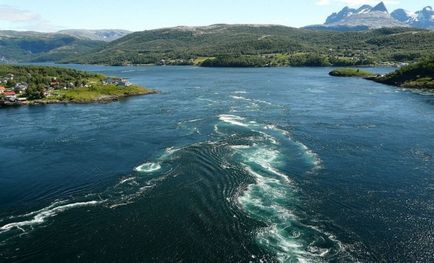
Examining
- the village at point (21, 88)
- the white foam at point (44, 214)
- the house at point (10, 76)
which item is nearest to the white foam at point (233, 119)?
the white foam at point (44, 214)

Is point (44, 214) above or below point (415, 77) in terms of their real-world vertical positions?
below

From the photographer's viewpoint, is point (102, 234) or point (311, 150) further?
point (311, 150)

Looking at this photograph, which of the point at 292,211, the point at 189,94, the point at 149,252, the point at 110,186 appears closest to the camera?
the point at 149,252

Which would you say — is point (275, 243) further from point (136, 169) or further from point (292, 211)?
point (136, 169)

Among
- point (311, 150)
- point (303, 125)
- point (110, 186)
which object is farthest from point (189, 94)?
point (110, 186)

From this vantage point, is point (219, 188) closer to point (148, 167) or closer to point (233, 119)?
point (148, 167)

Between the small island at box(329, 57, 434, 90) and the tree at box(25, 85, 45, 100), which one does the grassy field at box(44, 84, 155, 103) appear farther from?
the small island at box(329, 57, 434, 90)

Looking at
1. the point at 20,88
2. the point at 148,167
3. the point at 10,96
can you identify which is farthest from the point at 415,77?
the point at 20,88
